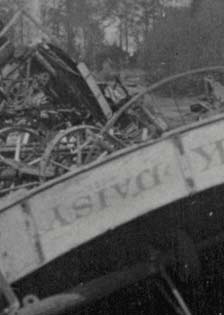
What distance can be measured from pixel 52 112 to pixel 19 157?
8.23 feet

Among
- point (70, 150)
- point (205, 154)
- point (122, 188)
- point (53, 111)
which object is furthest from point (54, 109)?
point (122, 188)

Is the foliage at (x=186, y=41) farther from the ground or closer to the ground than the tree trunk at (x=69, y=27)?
closer to the ground

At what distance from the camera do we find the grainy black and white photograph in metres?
5.49

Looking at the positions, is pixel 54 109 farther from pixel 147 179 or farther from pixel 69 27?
pixel 69 27

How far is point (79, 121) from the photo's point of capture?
11469mm

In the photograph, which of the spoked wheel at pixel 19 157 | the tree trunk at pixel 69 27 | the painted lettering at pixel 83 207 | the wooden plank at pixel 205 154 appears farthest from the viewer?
the tree trunk at pixel 69 27

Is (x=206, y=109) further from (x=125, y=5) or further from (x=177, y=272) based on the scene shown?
(x=125, y=5)

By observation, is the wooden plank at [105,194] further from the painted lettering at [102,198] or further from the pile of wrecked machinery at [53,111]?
the pile of wrecked machinery at [53,111]

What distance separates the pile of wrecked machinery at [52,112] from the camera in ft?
30.0

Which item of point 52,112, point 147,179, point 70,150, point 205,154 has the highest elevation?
point 147,179

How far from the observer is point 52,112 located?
12258 mm

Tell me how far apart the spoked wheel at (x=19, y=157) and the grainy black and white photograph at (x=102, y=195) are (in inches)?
1.0

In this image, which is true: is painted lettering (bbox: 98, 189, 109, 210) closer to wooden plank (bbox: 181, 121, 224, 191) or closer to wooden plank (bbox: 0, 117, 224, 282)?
wooden plank (bbox: 0, 117, 224, 282)

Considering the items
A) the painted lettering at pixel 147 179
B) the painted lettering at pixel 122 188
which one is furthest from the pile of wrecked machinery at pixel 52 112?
the painted lettering at pixel 122 188
